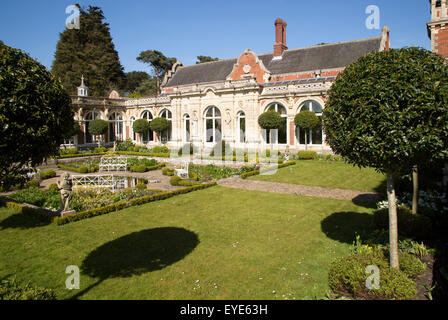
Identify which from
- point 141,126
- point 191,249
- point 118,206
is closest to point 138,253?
point 191,249

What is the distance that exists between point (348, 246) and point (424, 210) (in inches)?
114

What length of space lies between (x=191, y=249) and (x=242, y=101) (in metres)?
20.9

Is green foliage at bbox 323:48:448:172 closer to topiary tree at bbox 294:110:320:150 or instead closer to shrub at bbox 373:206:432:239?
shrub at bbox 373:206:432:239

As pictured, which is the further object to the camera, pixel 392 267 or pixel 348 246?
pixel 348 246

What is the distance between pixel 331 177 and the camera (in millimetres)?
15578

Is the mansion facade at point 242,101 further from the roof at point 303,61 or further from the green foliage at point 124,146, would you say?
the green foliage at point 124,146

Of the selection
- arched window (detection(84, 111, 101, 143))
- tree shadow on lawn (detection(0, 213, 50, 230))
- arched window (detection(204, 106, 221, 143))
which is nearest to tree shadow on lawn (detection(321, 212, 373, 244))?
tree shadow on lawn (detection(0, 213, 50, 230))

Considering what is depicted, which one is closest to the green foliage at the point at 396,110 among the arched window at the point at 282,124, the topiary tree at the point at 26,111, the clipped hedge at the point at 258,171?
the topiary tree at the point at 26,111

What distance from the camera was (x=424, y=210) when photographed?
8.06 meters

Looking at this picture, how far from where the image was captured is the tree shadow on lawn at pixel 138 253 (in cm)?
591

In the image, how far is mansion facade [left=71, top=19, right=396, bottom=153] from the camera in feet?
80.1

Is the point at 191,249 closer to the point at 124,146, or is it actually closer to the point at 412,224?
the point at 412,224

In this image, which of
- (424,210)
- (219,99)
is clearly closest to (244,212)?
(424,210)
